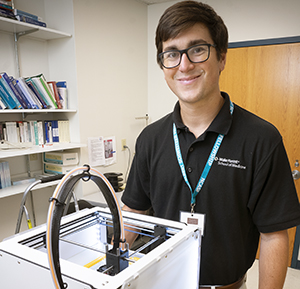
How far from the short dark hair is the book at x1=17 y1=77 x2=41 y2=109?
1.56m

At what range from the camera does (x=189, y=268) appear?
68 centimetres

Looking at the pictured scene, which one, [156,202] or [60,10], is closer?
[156,202]

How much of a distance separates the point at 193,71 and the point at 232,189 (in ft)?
1.39

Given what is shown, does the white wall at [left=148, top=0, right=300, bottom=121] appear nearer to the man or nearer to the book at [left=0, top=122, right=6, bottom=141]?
the man

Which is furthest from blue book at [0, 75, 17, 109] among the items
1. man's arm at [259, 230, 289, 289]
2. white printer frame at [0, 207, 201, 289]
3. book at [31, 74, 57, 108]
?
man's arm at [259, 230, 289, 289]

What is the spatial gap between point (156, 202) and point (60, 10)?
2175 millimetres

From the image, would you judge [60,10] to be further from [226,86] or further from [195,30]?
[195,30]

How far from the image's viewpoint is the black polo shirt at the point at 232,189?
3.04 ft

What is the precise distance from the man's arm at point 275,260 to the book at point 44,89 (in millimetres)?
2033

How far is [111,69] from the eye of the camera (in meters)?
2.93

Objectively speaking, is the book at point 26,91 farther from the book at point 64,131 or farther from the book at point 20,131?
the book at point 64,131

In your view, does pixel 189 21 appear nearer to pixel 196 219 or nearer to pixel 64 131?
pixel 196 219

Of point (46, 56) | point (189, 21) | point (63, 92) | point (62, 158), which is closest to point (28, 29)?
point (46, 56)

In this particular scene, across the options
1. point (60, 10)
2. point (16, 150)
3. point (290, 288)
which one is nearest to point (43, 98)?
point (16, 150)
